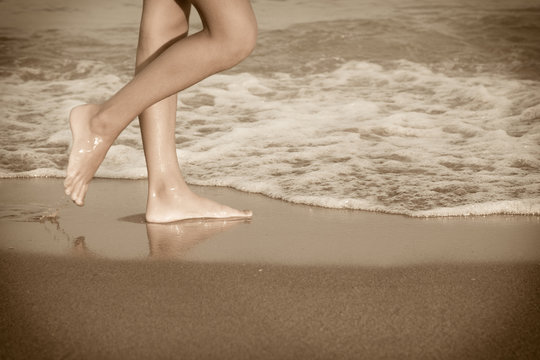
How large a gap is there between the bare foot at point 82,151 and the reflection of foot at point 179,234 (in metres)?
0.27

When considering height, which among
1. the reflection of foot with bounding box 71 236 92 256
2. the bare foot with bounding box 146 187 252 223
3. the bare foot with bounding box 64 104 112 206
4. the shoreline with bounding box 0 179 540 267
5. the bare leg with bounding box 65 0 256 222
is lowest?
the shoreline with bounding box 0 179 540 267

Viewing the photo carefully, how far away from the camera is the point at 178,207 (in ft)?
8.61

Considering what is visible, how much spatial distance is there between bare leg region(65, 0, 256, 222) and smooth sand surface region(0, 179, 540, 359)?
0.91ft

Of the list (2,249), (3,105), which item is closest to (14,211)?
(2,249)

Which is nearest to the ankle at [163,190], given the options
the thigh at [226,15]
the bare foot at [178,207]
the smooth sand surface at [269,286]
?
the bare foot at [178,207]

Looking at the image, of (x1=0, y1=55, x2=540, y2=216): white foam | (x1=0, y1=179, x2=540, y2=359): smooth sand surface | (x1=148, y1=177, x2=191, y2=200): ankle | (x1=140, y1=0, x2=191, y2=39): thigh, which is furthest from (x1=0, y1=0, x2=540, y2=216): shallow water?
(x1=140, y1=0, x2=191, y2=39): thigh

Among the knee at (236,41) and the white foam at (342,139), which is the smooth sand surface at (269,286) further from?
the knee at (236,41)

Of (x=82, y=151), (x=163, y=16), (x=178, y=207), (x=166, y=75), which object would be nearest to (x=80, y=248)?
(x=82, y=151)

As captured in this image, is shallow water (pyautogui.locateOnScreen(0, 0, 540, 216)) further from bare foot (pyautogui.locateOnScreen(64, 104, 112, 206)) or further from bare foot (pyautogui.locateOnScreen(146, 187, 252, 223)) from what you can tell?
bare foot (pyautogui.locateOnScreen(64, 104, 112, 206))

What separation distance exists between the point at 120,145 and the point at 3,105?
1.76 meters

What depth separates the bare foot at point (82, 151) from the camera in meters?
2.35

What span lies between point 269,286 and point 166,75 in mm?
695

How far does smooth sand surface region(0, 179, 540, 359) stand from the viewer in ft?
5.30

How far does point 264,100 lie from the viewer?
5.38m
